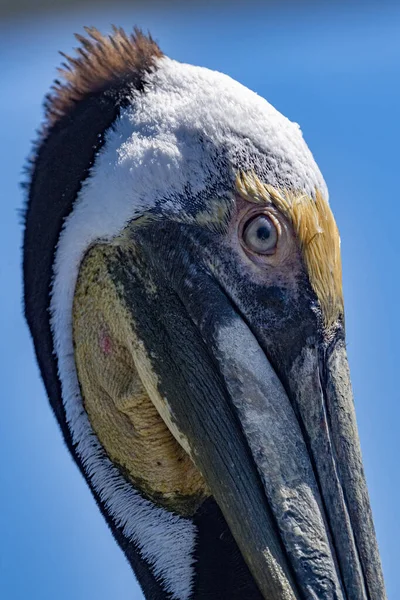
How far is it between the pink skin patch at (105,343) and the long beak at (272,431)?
0.28 metres

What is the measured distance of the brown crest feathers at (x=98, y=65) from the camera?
2447 millimetres

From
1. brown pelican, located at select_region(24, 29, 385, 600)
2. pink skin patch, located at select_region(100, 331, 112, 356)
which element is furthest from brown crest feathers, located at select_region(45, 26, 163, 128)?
pink skin patch, located at select_region(100, 331, 112, 356)

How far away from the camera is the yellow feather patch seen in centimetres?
210

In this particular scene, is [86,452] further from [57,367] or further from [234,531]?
[234,531]

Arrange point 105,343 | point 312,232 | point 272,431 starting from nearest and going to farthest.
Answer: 1. point 272,431
2. point 312,232
3. point 105,343

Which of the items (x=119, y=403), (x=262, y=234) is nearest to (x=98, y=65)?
(x=262, y=234)

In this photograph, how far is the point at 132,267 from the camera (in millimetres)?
2352

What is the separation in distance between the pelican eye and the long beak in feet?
0.26

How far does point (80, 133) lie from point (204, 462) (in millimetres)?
1044

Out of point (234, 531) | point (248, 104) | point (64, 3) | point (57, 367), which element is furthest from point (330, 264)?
point (64, 3)

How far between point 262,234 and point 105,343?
24.5 inches

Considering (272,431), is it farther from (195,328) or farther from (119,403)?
(119,403)

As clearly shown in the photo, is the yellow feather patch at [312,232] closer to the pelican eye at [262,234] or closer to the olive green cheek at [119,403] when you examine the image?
the pelican eye at [262,234]

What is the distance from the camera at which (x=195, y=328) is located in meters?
2.18
